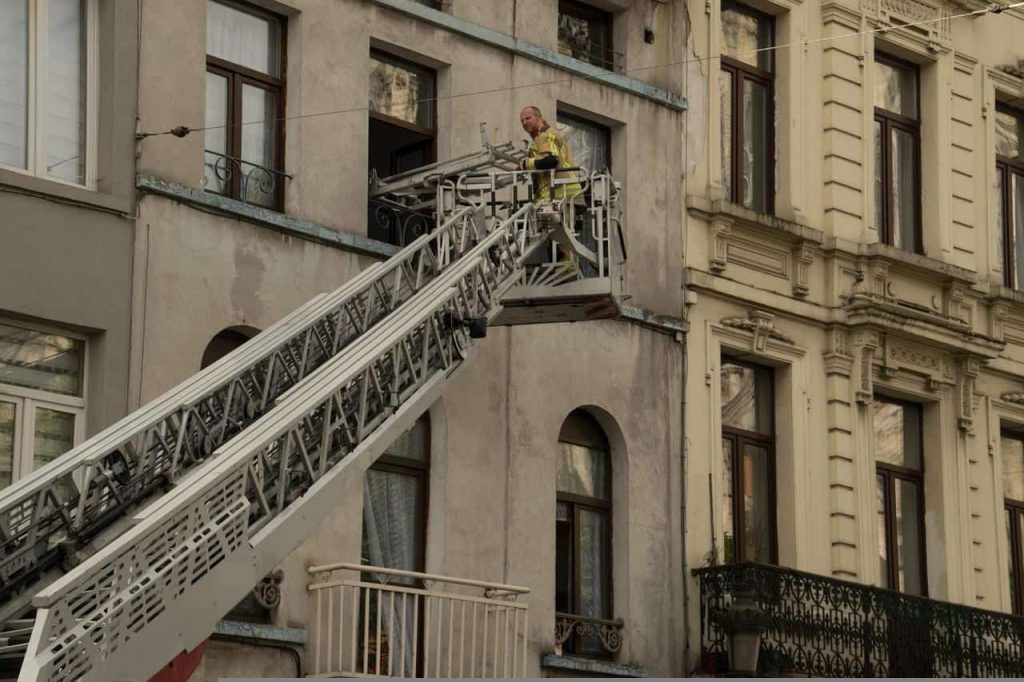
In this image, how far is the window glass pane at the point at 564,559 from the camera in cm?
2736

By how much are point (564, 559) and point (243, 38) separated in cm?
676

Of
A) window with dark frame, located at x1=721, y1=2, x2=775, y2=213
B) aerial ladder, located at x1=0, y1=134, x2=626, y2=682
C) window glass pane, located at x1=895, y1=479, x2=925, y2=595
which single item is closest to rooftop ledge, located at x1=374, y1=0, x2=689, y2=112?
window with dark frame, located at x1=721, y1=2, x2=775, y2=213

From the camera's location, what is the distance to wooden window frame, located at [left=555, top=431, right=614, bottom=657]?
2748 cm

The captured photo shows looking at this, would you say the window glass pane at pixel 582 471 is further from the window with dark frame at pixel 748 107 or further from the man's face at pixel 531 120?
the man's face at pixel 531 120

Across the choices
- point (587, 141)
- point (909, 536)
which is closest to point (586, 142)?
point (587, 141)

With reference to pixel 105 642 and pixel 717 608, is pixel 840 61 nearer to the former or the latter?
pixel 717 608

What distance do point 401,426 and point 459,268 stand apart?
218 centimetres

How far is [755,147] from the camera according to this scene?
3097 centimetres

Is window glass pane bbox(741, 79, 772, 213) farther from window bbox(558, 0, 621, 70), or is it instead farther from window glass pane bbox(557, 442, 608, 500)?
window glass pane bbox(557, 442, 608, 500)

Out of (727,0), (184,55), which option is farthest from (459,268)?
(727,0)

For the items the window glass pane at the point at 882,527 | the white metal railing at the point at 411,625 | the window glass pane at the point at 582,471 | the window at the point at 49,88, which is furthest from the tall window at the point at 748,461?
the window at the point at 49,88

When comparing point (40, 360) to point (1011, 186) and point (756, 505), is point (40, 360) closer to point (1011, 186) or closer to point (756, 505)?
point (756, 505)

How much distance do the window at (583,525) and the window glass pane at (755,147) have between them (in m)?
4.25

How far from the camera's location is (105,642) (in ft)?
52.4
